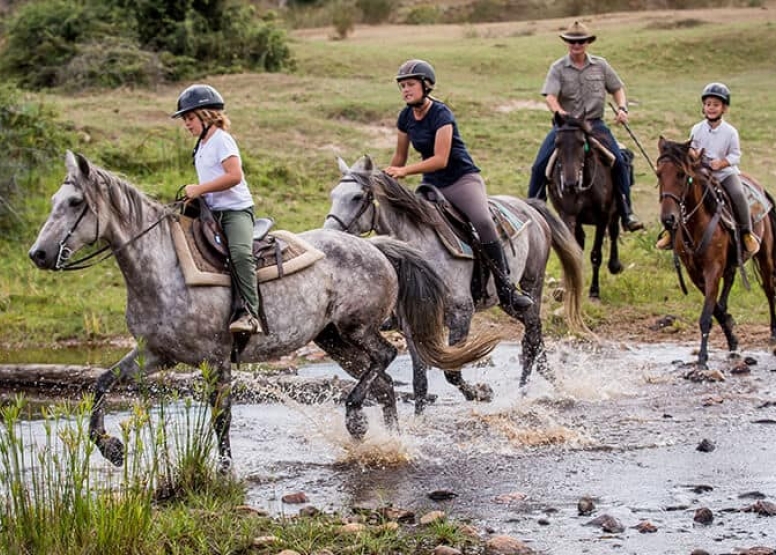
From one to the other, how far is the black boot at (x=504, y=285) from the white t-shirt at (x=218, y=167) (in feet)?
9.02

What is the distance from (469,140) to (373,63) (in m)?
8.60

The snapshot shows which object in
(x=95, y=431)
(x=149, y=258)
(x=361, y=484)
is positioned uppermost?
(x=149, y=258)

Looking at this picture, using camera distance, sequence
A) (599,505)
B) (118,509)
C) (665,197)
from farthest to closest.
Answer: (665,197), (599,505), (118,509)

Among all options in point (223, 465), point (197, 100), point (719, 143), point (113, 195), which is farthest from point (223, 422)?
point (719, 143)

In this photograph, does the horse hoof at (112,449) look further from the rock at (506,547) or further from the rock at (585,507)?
the rock at (585,507)

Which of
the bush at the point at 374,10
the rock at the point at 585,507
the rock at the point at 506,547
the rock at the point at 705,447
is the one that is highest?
the bush at the point at 374,10

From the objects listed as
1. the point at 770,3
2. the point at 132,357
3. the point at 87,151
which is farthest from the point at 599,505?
the point at 770,3

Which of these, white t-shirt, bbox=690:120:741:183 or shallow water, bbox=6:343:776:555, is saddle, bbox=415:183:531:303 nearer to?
shallow water, bbox=6:343:776:555

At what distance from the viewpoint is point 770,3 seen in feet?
137

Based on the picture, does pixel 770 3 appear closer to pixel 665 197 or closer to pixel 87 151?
pixel 87 151

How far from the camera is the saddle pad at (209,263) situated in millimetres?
7758

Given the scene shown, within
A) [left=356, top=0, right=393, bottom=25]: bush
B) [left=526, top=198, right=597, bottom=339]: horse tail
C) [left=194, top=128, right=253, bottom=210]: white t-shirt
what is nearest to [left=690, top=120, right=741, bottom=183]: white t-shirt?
[left=526, top=198, right=597, bottom=339]: horse tail

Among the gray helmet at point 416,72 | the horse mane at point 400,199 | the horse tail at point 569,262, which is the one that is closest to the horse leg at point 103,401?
the horse mane at point 400,199

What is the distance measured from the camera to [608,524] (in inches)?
264
